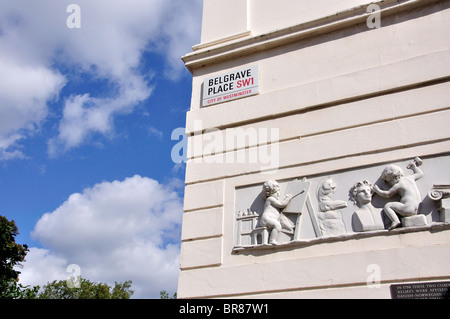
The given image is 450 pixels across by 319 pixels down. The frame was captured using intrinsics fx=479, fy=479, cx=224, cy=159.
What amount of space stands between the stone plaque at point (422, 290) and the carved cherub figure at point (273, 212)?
2018mm

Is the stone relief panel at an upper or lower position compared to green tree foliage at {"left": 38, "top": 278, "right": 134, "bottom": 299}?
lower

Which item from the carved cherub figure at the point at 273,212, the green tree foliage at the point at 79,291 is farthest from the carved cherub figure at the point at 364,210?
the green tree foliage at the point at 79,291

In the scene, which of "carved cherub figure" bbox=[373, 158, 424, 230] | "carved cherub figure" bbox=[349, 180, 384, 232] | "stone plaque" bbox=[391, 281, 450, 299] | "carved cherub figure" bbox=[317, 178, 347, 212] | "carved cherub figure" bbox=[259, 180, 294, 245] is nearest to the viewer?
"stone plaque" bbox=[391, 281, 450, 299]

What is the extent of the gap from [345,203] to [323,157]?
1.01 metres

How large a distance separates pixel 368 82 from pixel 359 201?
241 centimetres

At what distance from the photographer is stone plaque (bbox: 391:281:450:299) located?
6891mm

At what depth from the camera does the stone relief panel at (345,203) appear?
7594 millimetres

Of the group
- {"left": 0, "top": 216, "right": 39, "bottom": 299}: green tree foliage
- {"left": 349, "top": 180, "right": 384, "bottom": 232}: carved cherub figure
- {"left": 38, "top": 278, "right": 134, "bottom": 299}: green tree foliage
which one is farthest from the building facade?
{"left": 38, "top": 278, "right": 134, "bottom": 299}: green tree foliage

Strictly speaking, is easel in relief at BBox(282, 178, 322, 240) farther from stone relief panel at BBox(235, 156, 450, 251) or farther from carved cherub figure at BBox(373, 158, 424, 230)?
carved cherub figure at BBox(373, 158, 424, 230)

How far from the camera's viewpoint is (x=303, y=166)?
8.84 meters

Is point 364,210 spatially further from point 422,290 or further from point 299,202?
point 422,290

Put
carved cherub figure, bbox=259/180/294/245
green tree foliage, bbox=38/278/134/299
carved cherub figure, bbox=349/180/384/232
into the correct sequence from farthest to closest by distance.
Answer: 1. green tree foliage, bbox=38/278/134/299
2. carved cherub figure, bbox=259/180/294/245
3. carved cherub figure, bbox=349/180/384/232
